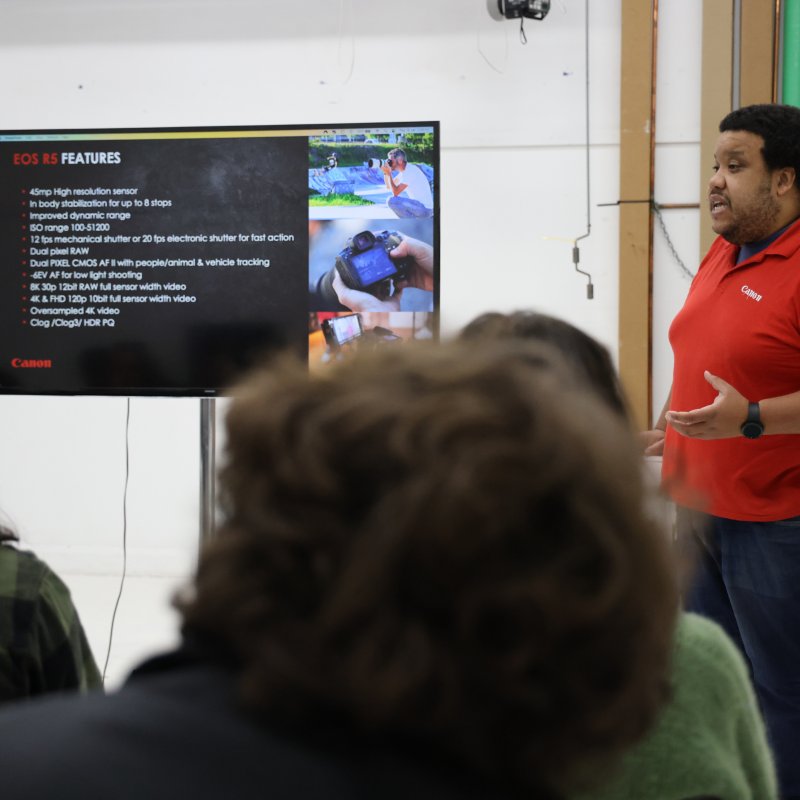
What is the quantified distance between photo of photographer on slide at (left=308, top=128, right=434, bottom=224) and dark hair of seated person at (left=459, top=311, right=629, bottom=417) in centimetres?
148

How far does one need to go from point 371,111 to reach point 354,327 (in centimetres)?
198

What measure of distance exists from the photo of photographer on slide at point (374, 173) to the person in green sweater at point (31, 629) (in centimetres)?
165

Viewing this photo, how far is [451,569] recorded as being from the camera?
0.49 m

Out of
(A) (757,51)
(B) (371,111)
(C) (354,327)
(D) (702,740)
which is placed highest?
(A) (757,51)

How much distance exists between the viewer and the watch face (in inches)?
87.7

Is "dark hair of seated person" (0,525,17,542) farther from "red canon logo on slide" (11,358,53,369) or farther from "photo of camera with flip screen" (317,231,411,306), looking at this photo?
"red canon logo on slide" (11,358,53,369)

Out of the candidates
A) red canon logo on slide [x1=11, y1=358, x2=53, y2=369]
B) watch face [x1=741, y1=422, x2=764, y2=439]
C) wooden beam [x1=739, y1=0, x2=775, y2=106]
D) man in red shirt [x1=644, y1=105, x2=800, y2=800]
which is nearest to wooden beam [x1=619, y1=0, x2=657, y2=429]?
wooden beam [x1=739, y1=0, x2=775, y2=106]

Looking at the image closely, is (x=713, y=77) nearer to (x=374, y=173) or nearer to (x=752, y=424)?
(x=374, y=173)

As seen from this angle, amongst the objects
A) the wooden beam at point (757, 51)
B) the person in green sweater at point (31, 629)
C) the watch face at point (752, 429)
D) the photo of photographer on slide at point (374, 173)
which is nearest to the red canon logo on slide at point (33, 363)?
the photo of photographer on slide at point (374, 173)

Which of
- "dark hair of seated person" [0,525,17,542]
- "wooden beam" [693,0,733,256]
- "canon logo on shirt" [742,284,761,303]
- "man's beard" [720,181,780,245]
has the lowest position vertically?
"dark hair of seated person" [0,525,17,542]

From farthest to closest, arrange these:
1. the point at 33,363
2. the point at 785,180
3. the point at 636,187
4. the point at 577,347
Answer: the point at 636,187 < the point at 33,363 < the point at 785,180 < the point at 577,347

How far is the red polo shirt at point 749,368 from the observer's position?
2.33m

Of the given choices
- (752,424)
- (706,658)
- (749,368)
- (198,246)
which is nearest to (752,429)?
(752,424)

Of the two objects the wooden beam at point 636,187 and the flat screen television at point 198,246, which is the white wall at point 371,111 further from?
the flat screen television at point 198,246
